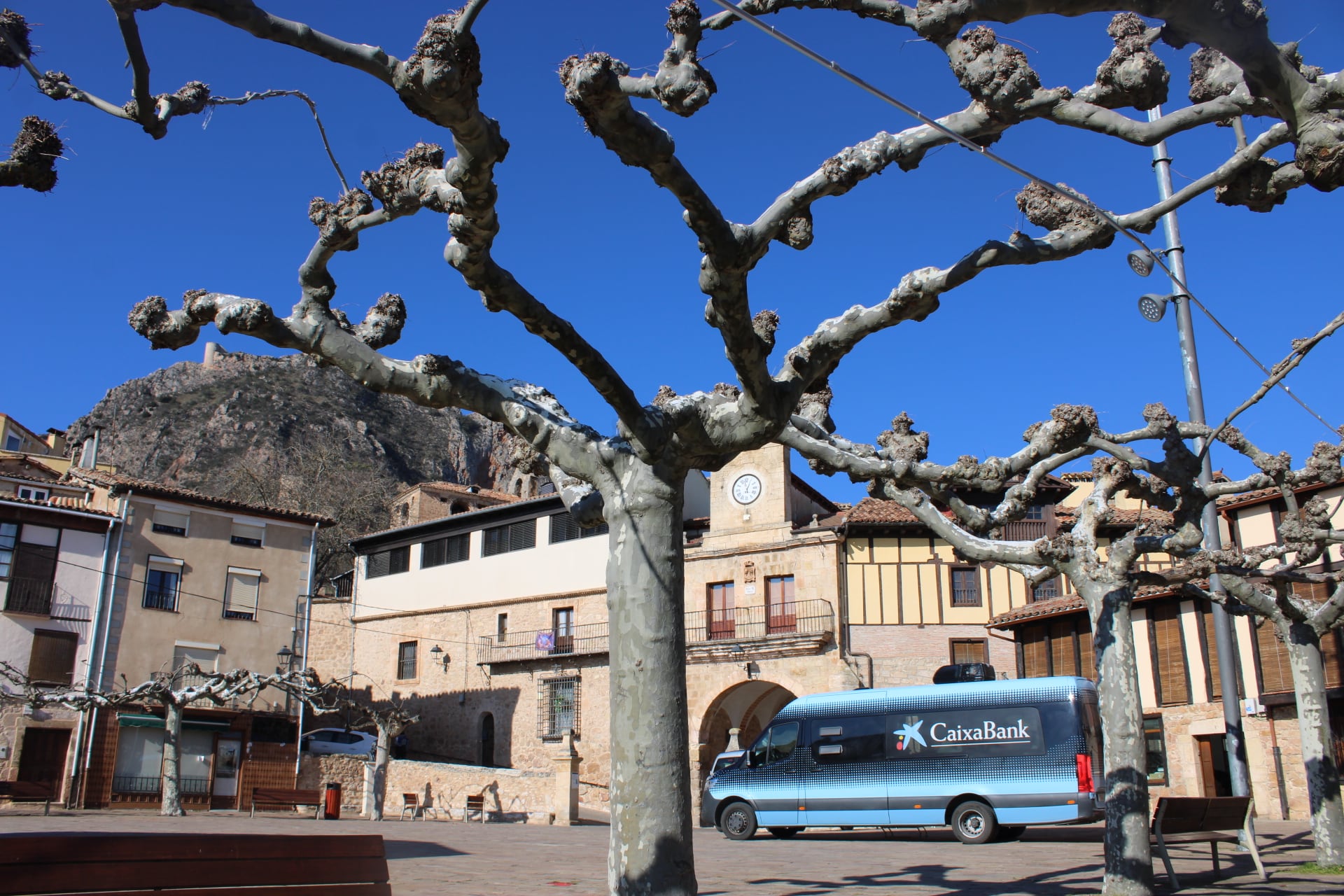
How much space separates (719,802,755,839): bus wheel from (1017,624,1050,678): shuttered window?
11597mm

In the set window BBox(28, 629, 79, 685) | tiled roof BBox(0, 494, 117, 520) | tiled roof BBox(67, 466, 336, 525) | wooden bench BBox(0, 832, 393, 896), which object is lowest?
wooden bench BBox(0, 832, 393, 896)

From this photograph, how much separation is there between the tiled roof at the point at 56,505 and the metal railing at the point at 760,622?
1816cm

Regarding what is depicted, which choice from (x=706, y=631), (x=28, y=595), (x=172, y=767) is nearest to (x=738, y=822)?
(x=172, y=767)

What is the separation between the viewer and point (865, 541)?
30.8 metres

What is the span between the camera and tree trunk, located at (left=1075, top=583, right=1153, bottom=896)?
27.5 ft

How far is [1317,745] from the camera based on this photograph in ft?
36.8

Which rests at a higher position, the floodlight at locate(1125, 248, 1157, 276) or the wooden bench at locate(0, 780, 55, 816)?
the floodlight at locate(1125, 248, 1157, 276)

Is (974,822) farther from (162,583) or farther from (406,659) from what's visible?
A: (406,659)

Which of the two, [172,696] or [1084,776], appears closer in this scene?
[1084,776]

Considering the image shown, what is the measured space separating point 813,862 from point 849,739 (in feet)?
20.7

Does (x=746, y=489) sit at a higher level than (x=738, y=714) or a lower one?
higher

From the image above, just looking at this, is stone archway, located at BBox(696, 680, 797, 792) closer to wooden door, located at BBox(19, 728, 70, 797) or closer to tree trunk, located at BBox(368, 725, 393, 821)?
tree trunk, located at BBox(368, 725, 393, 821)

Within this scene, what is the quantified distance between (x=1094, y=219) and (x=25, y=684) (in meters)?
28.1

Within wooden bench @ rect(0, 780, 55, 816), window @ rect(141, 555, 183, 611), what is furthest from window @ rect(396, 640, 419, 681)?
wooden bench @ rect(0, 780, 55, 816)
